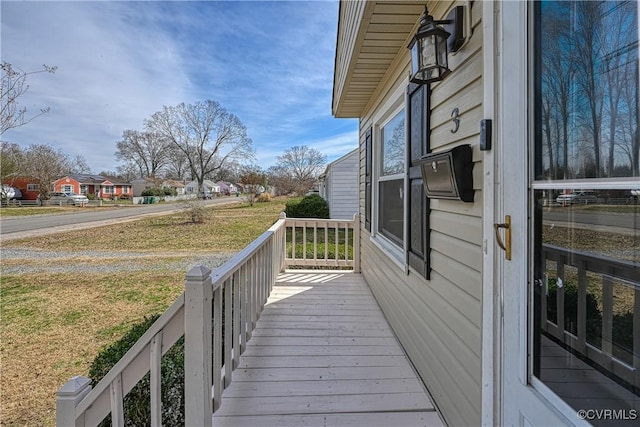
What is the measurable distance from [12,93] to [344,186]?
423 inches

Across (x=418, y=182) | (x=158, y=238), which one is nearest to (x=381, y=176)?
(x=418, y=182)

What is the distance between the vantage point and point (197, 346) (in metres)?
1.51

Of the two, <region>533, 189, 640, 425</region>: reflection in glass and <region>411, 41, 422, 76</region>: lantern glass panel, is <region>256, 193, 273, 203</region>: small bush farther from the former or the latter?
<region>533, 189, 640, 425</region>: reflection in glass

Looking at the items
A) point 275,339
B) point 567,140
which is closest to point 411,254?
point 275,339

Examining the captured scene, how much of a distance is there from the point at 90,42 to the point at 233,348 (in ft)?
22.6

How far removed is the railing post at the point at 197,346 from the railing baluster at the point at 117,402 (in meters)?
0.26

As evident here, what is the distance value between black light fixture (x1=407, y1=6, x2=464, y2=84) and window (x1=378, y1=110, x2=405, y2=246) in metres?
1.26

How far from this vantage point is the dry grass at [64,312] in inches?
121

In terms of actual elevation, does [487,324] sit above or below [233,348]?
above

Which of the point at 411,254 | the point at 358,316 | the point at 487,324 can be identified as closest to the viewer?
the point at 487,324

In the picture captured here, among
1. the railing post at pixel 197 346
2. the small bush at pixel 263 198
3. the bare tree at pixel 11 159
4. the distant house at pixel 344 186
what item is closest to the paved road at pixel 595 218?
the railing post at pixel 197 346

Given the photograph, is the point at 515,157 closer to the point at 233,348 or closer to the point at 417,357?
the point at 417,357

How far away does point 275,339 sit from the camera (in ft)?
9.52

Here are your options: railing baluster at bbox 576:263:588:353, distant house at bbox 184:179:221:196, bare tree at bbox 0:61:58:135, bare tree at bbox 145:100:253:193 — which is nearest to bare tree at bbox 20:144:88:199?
bare tree at bbox 145:100:253:193
